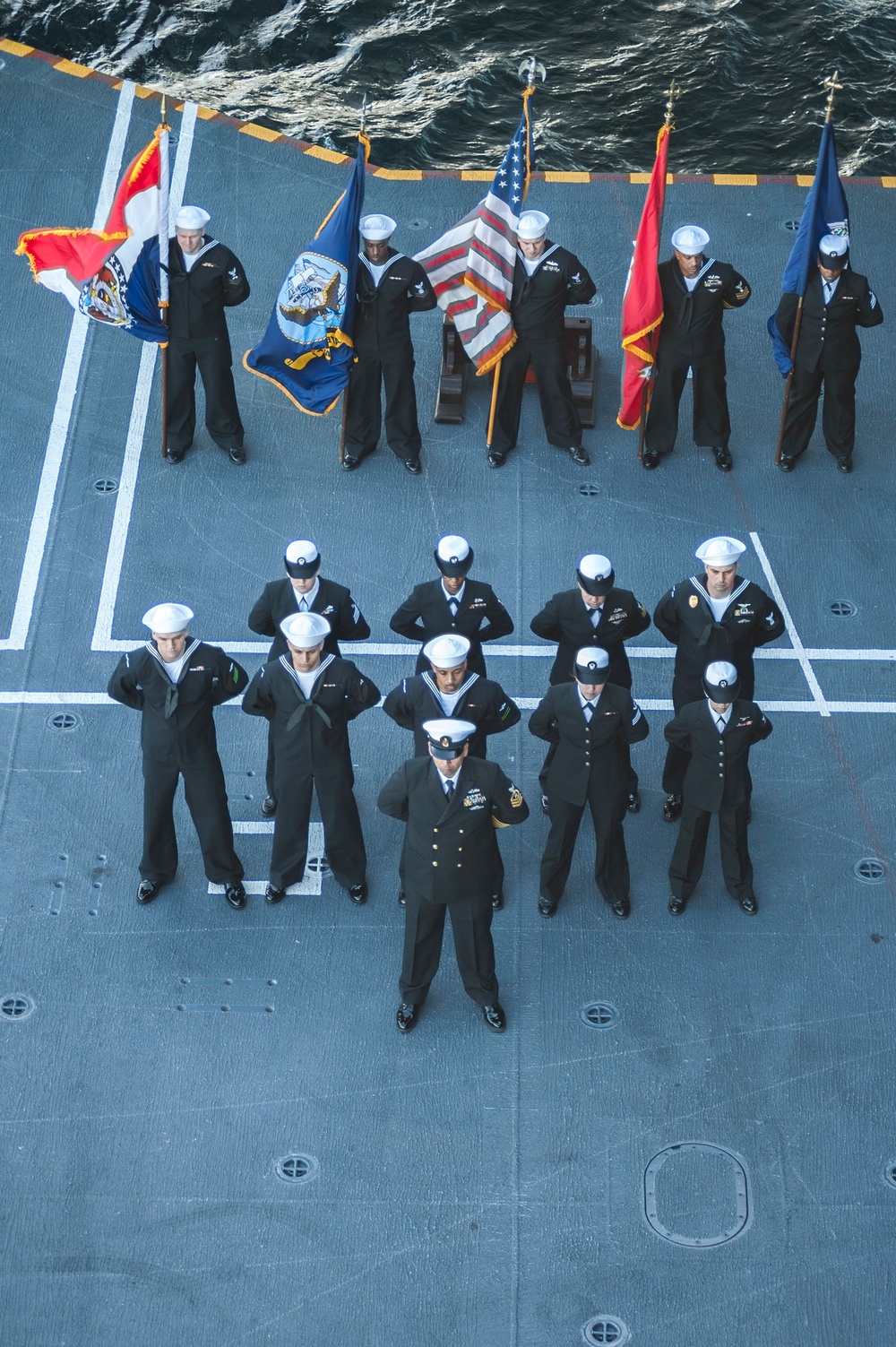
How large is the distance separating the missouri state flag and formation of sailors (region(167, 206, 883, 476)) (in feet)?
0.99

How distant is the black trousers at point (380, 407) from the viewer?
12781mm

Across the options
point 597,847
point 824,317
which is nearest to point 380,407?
point 824,317

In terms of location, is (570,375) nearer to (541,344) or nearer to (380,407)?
(541,344)

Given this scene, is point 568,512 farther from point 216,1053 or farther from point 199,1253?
point 199,1253

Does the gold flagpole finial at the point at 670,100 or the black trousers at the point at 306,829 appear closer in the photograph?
the black trousers at the point at 306,829

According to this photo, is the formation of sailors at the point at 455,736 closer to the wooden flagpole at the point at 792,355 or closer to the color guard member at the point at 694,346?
the color guard member at the point at 694,346

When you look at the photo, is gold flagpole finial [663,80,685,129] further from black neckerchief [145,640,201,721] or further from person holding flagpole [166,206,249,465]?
black neckerchief [145,640,201,721]

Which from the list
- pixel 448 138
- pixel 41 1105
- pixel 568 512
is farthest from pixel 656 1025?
pixel 448 138

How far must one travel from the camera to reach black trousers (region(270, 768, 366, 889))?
981cm

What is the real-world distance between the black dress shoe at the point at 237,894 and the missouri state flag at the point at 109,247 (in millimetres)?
4294

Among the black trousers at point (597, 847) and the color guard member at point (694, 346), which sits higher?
the color guard member at point (694, 346)

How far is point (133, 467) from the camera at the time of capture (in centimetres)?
1314

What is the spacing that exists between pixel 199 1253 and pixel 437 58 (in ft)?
51.4

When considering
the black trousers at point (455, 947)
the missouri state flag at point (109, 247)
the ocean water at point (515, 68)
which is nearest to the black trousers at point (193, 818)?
the black trousers at point (455, 947)
